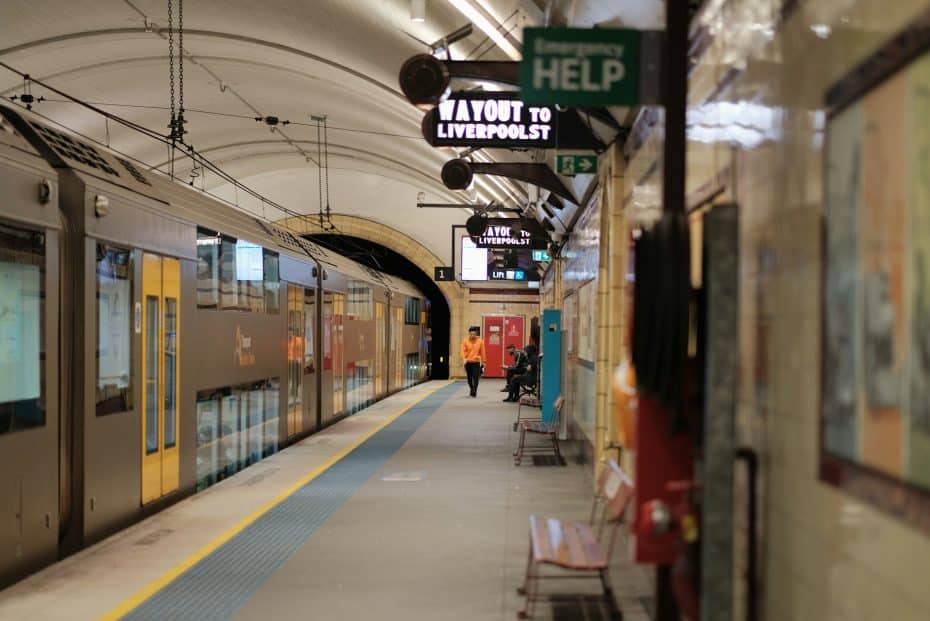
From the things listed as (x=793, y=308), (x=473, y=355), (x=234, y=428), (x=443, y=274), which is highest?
(x=443, y=274)

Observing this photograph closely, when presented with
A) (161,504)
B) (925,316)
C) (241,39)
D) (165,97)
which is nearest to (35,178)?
(161,504)

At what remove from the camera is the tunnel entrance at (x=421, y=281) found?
33438mm

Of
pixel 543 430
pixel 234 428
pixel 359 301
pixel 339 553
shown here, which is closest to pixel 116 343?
pixel 339 553

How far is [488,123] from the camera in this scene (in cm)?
769

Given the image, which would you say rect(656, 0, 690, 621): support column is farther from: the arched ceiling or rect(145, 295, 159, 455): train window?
rect(145, 295, 159, 455): train window

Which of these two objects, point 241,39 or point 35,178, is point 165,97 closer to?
point 241,39

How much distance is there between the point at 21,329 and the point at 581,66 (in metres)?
3.46

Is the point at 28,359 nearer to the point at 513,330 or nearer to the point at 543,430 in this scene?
the point at 543,430

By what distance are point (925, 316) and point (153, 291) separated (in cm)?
616

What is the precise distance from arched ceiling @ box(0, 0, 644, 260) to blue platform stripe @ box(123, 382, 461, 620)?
4053 millimetres

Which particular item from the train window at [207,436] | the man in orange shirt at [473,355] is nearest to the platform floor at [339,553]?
the train window at [207,436]

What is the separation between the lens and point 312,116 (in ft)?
60.6

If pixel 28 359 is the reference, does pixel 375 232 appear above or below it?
above

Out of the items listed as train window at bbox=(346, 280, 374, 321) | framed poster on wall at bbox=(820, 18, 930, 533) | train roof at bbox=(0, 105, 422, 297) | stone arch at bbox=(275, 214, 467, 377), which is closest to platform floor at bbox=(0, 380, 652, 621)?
train roof at bbox=(0, 105, 422, 297)
